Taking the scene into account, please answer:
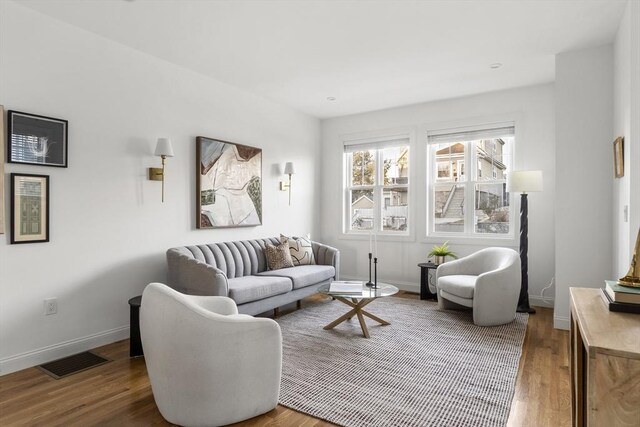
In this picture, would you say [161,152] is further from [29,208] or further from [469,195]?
[469,195]

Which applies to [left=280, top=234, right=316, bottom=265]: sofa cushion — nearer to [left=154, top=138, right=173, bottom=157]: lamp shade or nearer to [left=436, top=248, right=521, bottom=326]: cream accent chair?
[left=436, top=248, right=521, bottom=326]: cream accent chair

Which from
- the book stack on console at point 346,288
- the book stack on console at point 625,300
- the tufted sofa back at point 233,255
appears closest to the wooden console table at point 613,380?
the book stack on console at point 625,300

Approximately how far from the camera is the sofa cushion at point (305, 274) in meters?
4.24

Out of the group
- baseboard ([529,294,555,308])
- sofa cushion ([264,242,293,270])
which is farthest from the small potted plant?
sofa cushion ([264,242,293,270])

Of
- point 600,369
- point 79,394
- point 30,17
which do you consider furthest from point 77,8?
point 600,369

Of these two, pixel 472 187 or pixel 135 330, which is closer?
pixel 135 330

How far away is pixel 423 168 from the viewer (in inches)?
214

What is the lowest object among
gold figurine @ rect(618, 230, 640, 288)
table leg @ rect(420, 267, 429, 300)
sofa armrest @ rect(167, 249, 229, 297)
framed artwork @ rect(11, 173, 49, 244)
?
table leg @ rect(420, 267, 429, 300)

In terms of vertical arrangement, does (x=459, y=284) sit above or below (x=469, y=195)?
below

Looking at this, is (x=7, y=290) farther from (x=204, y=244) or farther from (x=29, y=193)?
(x=204, y=244)

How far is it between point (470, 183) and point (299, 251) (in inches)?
96.3

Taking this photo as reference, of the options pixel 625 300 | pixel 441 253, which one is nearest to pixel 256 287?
pixel 441 253

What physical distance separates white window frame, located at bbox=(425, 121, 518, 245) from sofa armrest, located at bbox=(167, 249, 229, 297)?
3.11 meters

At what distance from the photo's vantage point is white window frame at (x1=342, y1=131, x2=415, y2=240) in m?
5.55
